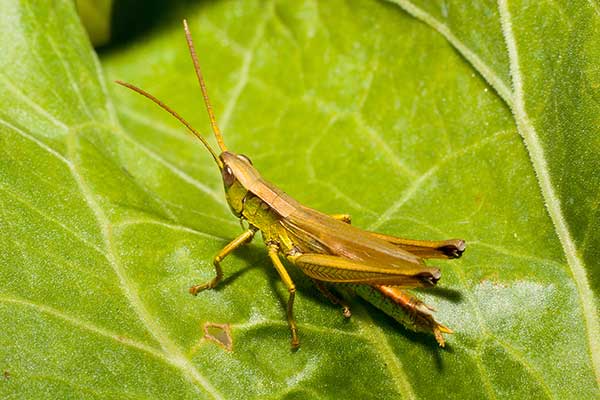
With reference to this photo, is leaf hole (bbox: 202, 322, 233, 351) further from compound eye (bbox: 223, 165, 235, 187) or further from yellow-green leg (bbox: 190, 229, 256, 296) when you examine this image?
compound eye (bbox: 223, 165, 235, 187)

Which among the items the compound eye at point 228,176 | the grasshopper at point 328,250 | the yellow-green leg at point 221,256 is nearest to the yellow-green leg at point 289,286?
the grasshopper at point 328,250

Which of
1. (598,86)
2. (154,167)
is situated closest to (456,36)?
(598,86)

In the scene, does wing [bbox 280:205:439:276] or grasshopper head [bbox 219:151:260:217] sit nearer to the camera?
wing [bbox 280:205:439:276]

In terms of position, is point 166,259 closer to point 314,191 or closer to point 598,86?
point 314,191

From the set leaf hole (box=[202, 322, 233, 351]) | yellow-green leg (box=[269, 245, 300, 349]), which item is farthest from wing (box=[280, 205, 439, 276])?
leaf hole (box=[202, 322, 233, 351])

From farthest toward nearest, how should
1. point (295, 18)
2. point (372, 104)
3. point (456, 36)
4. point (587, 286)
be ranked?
point (295, 18) → point (372, 104) → point (456, 36) → point (587, 286)

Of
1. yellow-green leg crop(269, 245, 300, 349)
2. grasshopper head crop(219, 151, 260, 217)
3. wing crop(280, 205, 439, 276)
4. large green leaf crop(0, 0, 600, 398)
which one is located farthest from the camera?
grasshopper head crop(219, 151, 260, 217)
